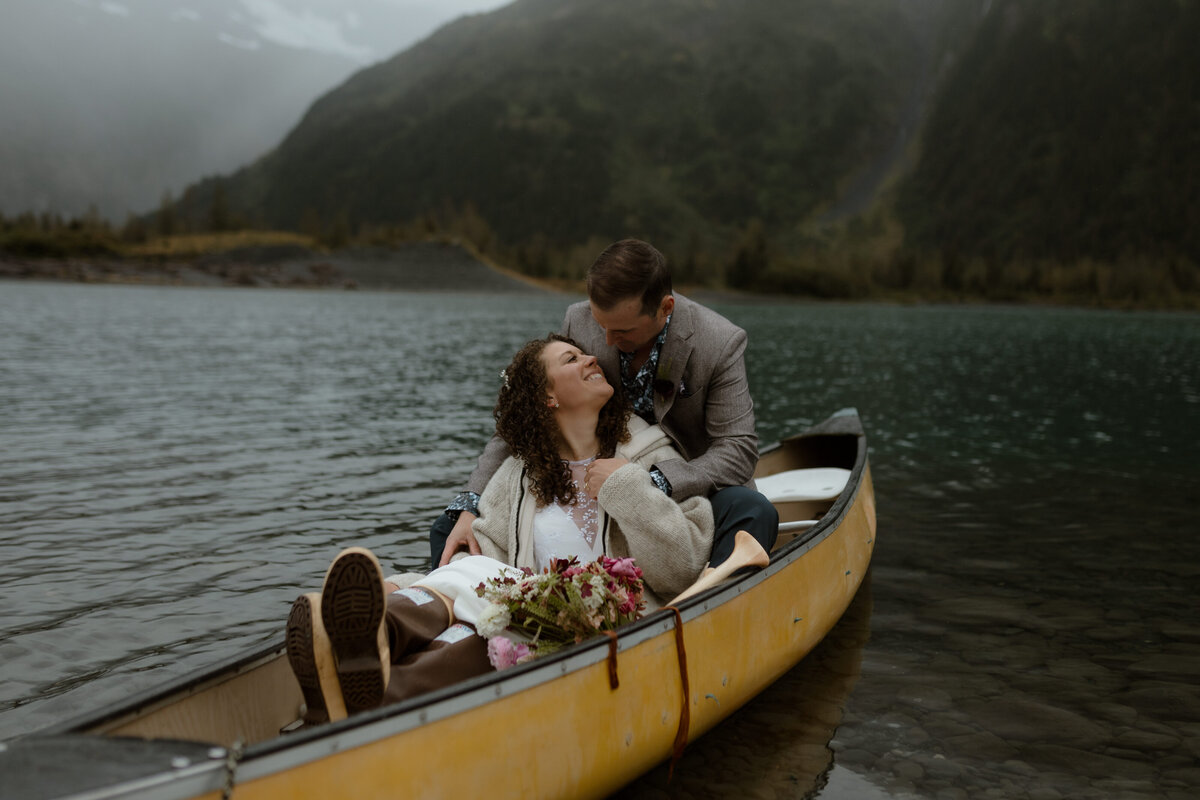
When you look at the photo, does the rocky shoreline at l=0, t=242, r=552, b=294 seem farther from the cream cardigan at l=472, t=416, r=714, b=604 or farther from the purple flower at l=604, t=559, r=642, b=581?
the purple flower at l=604, t=559, r=642, b=581

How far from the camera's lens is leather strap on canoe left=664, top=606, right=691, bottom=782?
4.55 m

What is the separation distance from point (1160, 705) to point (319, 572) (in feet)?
23.0

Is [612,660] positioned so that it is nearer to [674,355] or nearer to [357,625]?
[357,625]

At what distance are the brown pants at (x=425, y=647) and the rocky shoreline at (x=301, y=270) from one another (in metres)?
112

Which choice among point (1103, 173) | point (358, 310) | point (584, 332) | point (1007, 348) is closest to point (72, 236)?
point (358, 310)

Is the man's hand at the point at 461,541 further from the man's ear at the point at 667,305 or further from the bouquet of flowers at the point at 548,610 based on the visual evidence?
the man's ear at the point at 667,305

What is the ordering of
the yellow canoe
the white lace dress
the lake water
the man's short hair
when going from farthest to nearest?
1. the lake water
2. the white lace dress
3. the man's short hair
4. the yellow canoe

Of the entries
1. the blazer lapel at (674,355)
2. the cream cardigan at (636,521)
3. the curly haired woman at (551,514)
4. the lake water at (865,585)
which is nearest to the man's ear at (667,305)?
the blazer lapel at (674,355)

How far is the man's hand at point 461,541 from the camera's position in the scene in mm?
5387

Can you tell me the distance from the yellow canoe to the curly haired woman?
0.49 meters

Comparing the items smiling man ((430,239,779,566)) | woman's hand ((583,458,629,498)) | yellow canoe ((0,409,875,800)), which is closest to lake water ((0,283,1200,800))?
yellow canoe ((0,409,875,800))

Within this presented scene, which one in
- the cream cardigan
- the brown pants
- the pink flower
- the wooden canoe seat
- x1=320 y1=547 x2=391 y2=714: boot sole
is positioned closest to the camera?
x1=320 y1=547 x2=391 y2=714: boot sole

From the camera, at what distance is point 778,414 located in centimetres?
2147

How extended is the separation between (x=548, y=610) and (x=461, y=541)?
47.6 inches
